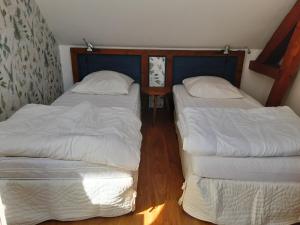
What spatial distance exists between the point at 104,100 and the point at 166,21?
42.4 inches

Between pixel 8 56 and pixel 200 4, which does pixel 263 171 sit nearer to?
pixel 200 4

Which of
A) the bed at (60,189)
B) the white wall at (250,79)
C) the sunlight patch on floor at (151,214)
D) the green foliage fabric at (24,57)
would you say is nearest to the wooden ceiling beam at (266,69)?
the white wall at (250,79)

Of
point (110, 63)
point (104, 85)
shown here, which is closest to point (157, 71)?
point (110, 63)

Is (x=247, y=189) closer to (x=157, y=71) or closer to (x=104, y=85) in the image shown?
(x=104, y=85)

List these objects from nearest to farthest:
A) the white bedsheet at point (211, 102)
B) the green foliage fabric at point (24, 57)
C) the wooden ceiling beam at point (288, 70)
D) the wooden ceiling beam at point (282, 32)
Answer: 1. the green foliage fabric at point (24, 57)
2. the wooden ceiling beam at point (288, 70)
3. the wooden ceiling beam at point (282, 32)
4. the white bedsheet at point (211, 102)

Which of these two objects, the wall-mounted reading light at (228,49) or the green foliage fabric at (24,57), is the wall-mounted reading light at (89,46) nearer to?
the green foliage fabric at (24,57)

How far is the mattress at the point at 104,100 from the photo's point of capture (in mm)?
2232

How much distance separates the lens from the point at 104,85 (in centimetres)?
258

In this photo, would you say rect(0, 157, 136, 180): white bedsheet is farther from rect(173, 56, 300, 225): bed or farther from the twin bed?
rect(173, 56, 300, 225): bed

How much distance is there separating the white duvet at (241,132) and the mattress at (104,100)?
0.68 m

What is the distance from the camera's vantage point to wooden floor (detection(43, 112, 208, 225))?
1495 millimetres

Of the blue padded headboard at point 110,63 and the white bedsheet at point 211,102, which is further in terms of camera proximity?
the blue padded headboard at point 110,63

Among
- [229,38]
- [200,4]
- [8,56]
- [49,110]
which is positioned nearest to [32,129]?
[49,110]

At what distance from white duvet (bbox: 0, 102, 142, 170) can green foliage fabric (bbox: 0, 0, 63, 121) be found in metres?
0.32
